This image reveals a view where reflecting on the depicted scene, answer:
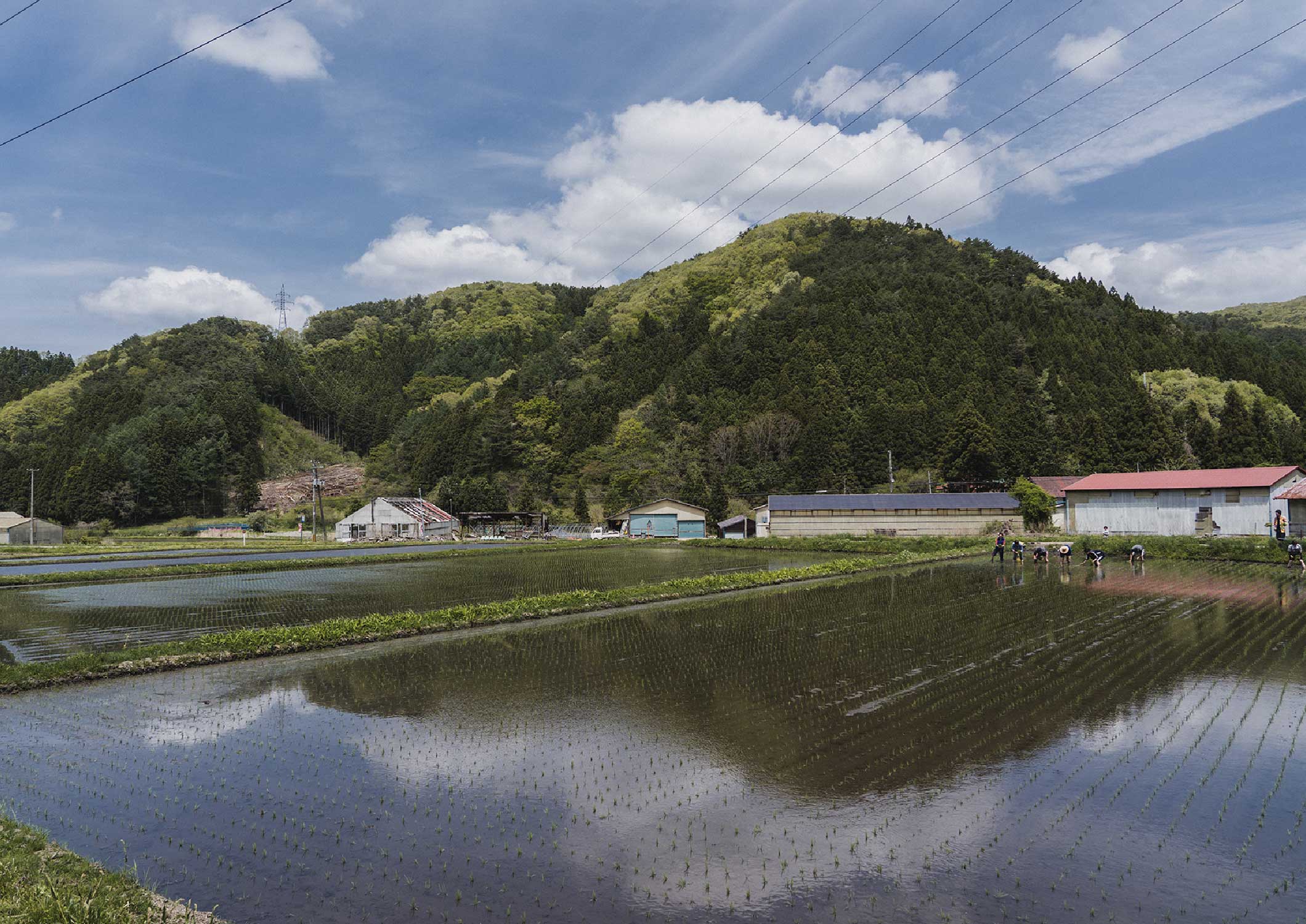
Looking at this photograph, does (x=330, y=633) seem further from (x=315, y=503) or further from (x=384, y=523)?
(x=315, y=503)

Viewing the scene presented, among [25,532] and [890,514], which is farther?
[25,532]

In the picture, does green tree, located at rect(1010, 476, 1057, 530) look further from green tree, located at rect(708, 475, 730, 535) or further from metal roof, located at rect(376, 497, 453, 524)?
metal roof, located at rect(376, 497, 453, 524)

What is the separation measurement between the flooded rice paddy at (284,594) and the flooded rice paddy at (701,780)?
14.9ft

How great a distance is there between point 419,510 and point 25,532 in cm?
2535

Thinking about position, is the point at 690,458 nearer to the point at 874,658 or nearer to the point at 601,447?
the point at 601,447

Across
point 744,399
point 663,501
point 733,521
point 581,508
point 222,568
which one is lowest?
point 222,568

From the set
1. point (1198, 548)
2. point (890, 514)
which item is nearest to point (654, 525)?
point (890, 514)

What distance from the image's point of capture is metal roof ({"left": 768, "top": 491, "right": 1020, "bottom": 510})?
4666cm

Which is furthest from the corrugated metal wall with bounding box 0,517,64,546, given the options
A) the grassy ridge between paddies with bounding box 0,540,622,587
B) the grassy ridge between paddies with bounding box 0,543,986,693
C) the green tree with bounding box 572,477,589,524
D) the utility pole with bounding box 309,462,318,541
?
the grassy ridge between paddies with bounding box 0,543,986,693

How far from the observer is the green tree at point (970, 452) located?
57.5m

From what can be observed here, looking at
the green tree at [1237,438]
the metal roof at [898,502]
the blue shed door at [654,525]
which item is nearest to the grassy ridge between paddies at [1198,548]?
the metal roof at [898,502]

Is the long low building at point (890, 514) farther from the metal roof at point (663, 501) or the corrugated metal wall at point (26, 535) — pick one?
the corrugated metal wall at point (26, 535)

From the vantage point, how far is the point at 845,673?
12.7 m

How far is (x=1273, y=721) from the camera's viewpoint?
9.69 m
